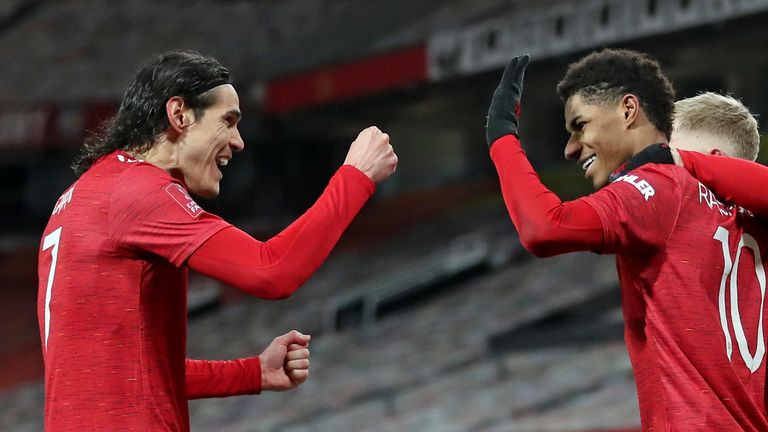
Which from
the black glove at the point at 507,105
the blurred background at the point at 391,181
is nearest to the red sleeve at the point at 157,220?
the black glove at the point at 507,105

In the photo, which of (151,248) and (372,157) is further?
(372,157)

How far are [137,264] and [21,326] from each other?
57.4 ft

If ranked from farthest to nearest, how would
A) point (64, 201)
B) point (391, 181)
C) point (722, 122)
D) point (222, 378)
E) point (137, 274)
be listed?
point (391, 181) → point (222, 378) → point (722, 122) → point (64, 201) → point (137, 274)

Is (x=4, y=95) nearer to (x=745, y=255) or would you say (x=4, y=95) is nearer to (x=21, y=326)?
(x=21, y=326)

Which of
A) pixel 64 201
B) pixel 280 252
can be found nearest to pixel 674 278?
pixel 280 252

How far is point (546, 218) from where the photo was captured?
8.74ft

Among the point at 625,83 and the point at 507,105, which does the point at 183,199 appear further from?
the point at 625,83

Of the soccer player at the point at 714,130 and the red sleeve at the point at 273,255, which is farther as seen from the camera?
the soccer player at the point at 714,130

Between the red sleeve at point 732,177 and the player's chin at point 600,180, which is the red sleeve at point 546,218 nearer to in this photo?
the player's chin at point 600,180

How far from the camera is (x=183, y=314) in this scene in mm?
2898

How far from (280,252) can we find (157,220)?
29 centimetres

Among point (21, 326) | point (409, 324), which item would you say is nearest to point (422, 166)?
point (409, 324)

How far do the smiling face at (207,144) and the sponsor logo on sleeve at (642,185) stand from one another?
96cm

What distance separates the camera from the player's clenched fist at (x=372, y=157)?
288cm
